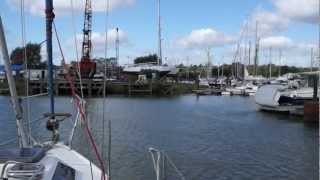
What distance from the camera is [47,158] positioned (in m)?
9.45

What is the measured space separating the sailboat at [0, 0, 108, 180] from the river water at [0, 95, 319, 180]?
4.82m

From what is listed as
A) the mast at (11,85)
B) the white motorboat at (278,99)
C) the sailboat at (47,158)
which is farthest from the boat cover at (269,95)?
the mast at (11,85)

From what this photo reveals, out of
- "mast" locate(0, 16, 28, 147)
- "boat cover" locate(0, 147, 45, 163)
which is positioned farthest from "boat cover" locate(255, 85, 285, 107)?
"boat cover" locate(0, 147, 45, 163)

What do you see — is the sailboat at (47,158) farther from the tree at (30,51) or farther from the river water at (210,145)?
the river water at (210,145)

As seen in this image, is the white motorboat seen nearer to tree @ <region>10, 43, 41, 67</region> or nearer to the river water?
the river water

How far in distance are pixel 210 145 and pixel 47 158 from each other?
25790mm

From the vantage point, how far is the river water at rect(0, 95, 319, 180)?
24766 millimetres

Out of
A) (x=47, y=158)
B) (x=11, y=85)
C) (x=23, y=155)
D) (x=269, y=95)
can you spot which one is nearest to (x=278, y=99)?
(x=269, y=95)

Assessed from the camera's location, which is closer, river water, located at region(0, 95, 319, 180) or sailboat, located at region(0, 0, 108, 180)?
sailboat, located at region(0, 0, 108, 180)

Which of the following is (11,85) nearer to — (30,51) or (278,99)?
(30,51)

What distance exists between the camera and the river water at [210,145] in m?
24.8

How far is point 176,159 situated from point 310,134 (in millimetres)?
18341

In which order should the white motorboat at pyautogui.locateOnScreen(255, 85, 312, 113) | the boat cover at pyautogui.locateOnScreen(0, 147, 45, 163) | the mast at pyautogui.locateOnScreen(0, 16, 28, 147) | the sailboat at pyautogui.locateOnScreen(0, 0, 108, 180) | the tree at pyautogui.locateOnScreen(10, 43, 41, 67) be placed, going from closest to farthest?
the sailboat at pyautogui.locateOnScreen(0, 0, 108, 180) < the boat cover at pyautogui.locateOnScreen(0, 147, 45, 163) < the mast at pyautogui.locateOnScreen(0, 16, 28, 147) < the tree at pyautogui.locateOnScreen(10, 43, 41, 67) < the white motorboat at pyautogui.locateOnScreen(255, 85, 312, 113)

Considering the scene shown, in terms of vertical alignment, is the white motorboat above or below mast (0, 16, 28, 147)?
below
